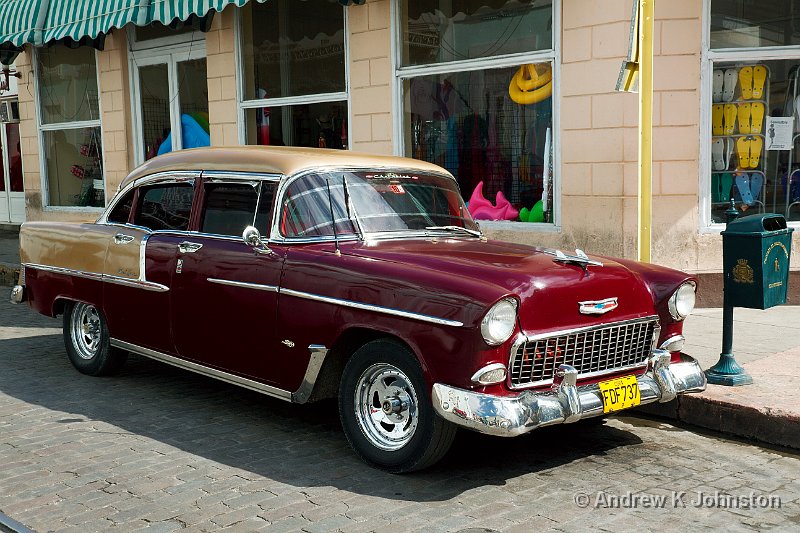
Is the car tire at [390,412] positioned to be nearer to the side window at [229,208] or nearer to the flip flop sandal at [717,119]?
the side window at [229,208]

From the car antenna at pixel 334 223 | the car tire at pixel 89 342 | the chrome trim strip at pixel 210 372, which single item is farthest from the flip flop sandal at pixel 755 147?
the car tire at pixel 89 342

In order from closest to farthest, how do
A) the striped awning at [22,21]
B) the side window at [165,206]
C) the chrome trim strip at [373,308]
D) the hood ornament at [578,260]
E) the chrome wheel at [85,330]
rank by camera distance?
the chrome trim strip at [373,308] < the hood ornament at [578,260] < the side window at [165,206] < the chrome wheel at [85,330] < the striped awning at [22,21]

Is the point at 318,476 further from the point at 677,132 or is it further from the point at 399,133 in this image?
the point at 399,133

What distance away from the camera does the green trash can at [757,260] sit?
18.6ft

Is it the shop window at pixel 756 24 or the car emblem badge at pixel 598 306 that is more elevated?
the shop window at pixel 756 24

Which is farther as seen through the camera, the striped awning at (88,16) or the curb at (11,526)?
the striped awning at (88,16)

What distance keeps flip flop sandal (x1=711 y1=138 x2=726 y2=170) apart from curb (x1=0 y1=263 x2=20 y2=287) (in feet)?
29.7

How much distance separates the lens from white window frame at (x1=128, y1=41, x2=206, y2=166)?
44.2 ft

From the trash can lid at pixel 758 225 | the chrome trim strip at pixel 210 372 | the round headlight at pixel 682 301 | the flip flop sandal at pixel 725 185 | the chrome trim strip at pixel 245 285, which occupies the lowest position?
the chrome trim strip at pixel 210 372

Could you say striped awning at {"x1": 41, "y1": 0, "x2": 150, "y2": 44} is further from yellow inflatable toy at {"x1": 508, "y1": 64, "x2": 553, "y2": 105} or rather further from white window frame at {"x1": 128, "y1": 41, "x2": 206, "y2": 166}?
yellow inflatable toy at {"x1": 508, "y1": 64, "x2": 553, "y2": 105}

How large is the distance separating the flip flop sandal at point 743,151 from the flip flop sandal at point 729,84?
44 centimetres

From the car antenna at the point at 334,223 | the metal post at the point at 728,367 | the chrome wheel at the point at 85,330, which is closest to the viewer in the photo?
the car antenna at the point at 334,223

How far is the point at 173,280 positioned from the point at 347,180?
4.44 feet

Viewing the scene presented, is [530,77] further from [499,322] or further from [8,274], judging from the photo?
[8,274]
